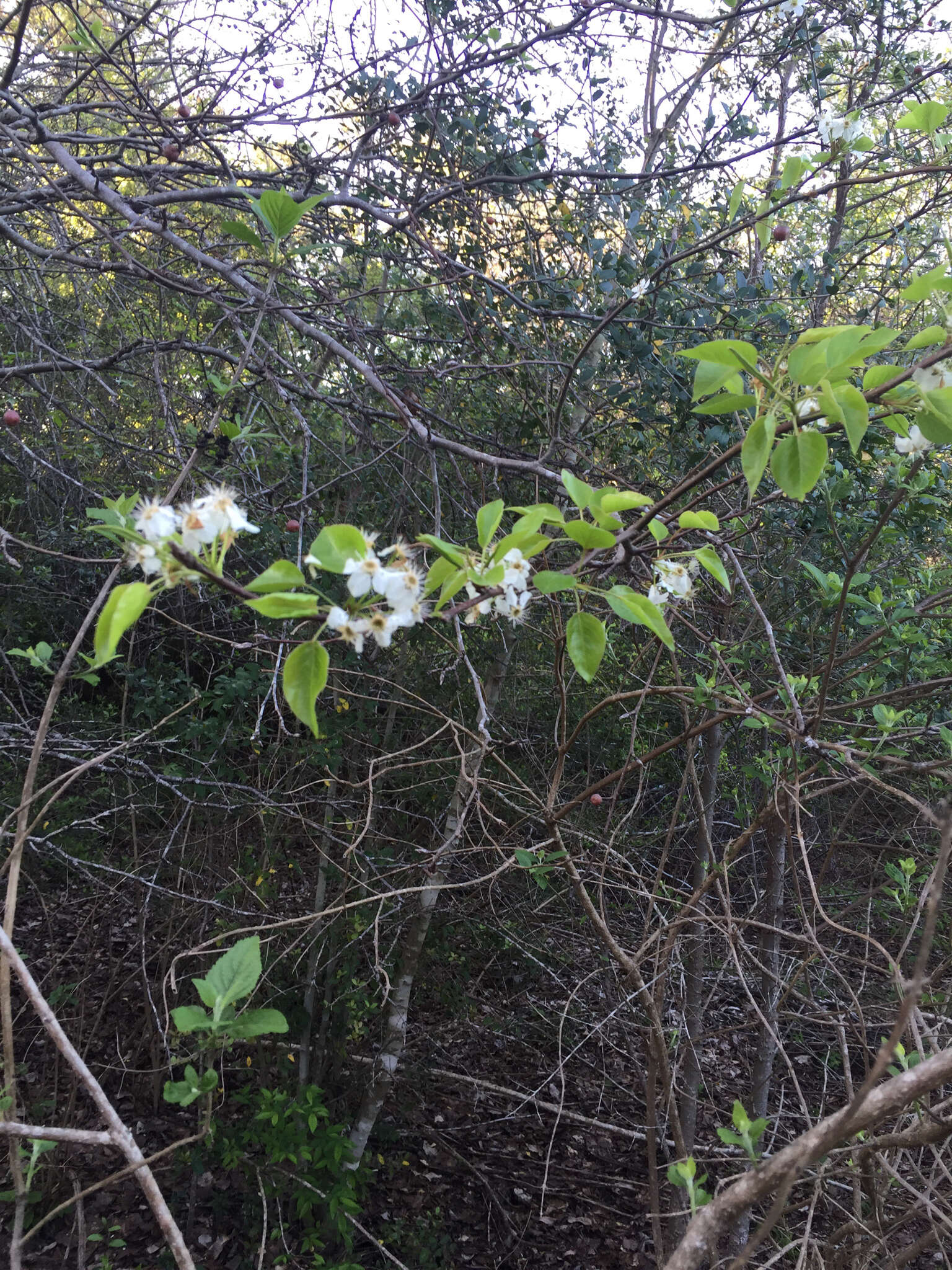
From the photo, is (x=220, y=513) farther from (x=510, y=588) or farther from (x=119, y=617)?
(x=510, y=588)

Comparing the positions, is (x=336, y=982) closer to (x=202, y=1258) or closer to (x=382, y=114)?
(x=202, y=1258)

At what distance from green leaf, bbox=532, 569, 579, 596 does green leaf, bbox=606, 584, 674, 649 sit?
0.04 m

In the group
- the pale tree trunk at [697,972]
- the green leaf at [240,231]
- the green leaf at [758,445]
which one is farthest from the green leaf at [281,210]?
the pale tree trunk at [697,972]

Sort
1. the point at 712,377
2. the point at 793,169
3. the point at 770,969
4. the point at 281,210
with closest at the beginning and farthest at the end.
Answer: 1. the point at 712,377
2. the point at 281,210
3. the point at 793,169
4. the point at 770,969

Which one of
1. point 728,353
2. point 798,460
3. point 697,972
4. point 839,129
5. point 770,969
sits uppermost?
point 839,129

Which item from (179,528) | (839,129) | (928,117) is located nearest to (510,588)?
(179,528)

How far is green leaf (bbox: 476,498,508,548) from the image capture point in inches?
35.8

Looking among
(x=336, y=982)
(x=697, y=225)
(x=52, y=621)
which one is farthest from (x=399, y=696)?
(x=697, y=225)

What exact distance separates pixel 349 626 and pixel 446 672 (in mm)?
1545

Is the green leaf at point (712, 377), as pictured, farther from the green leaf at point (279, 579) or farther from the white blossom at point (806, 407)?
the green leaf at point (279, 579)

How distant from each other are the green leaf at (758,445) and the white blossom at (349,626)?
16.4 inches

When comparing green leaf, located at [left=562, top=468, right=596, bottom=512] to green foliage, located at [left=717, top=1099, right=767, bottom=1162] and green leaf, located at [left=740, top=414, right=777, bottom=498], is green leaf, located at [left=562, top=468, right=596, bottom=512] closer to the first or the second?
green leaf, located at [left=740, top=414, right=777, bottom=498]

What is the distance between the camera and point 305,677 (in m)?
0.76

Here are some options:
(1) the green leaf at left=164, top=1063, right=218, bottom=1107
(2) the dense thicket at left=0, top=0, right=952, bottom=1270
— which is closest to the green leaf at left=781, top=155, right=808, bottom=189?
(2) the dense thicket at left=0, top=0, right=952, bottom=1270
